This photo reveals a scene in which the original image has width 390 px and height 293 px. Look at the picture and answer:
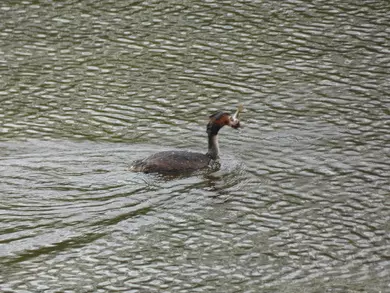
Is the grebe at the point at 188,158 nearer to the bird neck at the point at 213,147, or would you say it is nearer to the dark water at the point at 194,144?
the bird neck at the point at 213,147

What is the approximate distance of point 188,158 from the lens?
53.6 feet

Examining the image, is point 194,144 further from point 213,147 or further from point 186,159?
point 186,159

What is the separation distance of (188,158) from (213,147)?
25.9 inches

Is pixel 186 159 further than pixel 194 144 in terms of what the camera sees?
No

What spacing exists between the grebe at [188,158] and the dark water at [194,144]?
21cm

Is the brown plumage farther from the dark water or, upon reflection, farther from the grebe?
the dark water

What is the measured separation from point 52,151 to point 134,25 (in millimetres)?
6838

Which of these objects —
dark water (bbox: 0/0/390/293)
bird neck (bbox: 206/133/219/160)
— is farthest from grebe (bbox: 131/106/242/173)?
dark water (bbox: 0/0/390/293)

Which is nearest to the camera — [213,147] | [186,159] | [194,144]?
[186,159]

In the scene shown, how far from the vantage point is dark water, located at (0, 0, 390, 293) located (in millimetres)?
13336

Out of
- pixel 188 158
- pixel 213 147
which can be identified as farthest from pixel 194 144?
pixel 188 158

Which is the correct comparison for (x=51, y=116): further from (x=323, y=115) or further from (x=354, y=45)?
(x=354, y=45)

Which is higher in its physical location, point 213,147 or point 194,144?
point 213,147

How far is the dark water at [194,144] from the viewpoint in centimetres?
1334
